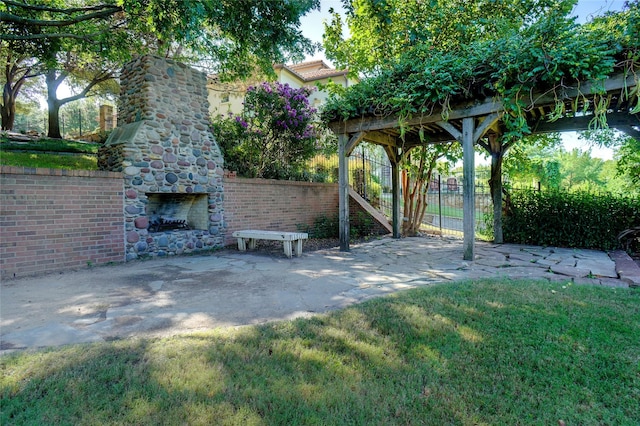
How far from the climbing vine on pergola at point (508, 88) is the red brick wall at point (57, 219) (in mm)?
4090

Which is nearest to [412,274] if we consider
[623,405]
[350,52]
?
[623,405]

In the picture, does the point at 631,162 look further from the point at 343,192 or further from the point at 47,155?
the point at 47,155

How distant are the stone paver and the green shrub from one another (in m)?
0.67

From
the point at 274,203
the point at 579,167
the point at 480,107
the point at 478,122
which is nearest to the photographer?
the point at 480,107

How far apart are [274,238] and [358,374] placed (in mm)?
4175

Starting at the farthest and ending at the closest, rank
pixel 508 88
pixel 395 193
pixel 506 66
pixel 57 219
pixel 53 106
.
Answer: pixel 53 106 < pixel 395 193 < pixel 57 219 < pixel 508 88 < pixel 506 66

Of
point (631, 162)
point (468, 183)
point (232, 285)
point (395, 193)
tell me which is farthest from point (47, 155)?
point (631, 162)

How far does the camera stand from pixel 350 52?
28.6 feet

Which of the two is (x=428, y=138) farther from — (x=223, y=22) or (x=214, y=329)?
(x=214, y=329)

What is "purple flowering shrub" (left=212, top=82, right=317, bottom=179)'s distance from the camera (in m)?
8.19

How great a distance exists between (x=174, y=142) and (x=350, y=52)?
524 centimetres

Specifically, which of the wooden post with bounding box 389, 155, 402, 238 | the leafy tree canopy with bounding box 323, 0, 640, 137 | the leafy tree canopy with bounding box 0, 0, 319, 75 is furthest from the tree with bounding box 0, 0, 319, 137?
the wooden post with bounding box 389, 155, 402, 238

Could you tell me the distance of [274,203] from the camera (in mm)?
7926

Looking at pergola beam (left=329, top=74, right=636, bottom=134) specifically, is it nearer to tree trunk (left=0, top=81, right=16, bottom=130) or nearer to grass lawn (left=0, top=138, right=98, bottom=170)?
grass lawn (left=0, top=138, right=98, bottom=170)
